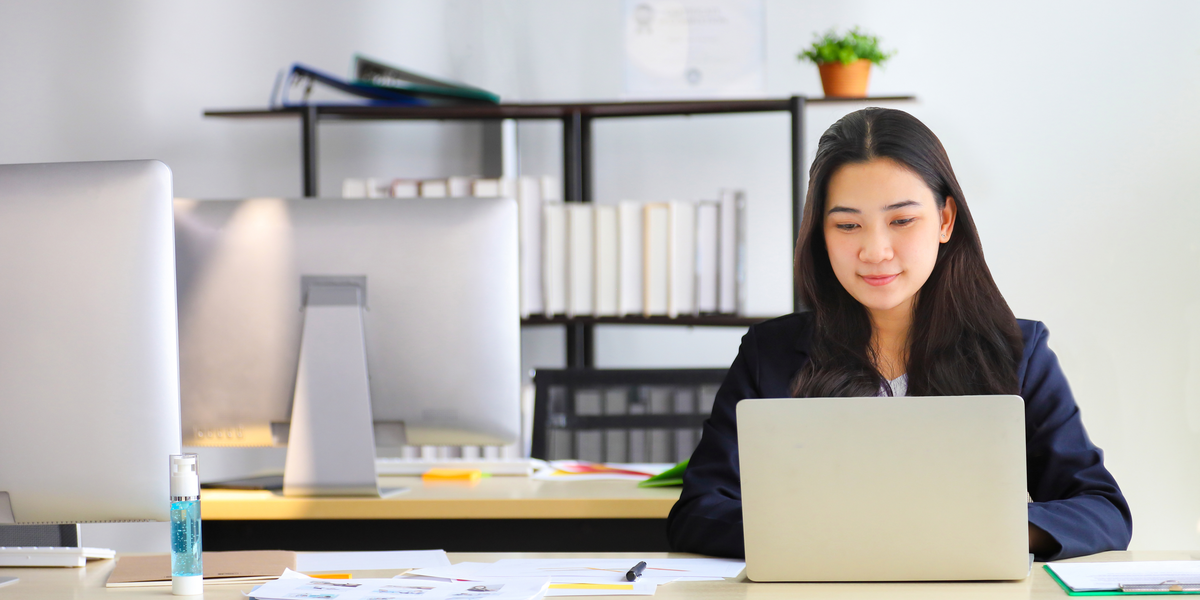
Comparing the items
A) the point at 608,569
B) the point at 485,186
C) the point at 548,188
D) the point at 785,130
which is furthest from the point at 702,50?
the point at 608,569

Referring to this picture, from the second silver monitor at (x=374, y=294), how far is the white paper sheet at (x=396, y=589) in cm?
63

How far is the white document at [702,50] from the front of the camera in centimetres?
269

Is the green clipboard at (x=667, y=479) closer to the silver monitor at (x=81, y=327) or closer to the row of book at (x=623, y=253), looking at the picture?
the row of book at (x=623, y=253)

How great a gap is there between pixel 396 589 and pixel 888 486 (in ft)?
1.63

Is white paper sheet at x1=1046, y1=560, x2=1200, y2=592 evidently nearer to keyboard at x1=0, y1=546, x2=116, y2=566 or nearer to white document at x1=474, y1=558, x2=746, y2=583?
white document at x1=474, y1=558, x2=746, y2=583

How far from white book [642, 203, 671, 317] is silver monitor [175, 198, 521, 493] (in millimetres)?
868

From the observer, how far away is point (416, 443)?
1678mm

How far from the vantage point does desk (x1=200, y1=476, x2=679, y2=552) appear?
163cm

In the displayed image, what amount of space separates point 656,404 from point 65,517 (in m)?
1.24

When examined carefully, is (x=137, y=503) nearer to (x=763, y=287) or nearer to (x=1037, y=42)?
(x=763, y=287)

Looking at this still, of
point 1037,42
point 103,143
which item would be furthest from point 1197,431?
point 103,143

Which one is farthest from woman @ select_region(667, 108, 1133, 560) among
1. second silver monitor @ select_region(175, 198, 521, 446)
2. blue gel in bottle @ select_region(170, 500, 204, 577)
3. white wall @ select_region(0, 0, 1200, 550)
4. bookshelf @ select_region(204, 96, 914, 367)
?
white wall @ select_region(0, 0, 1200, 550)

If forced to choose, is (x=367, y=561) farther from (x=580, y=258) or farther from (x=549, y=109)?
(x=549, y=109)

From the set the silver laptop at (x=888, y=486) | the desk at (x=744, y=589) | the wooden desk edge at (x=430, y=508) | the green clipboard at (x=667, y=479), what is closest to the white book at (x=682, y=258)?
the green clipboard at (x=667, y=479)
